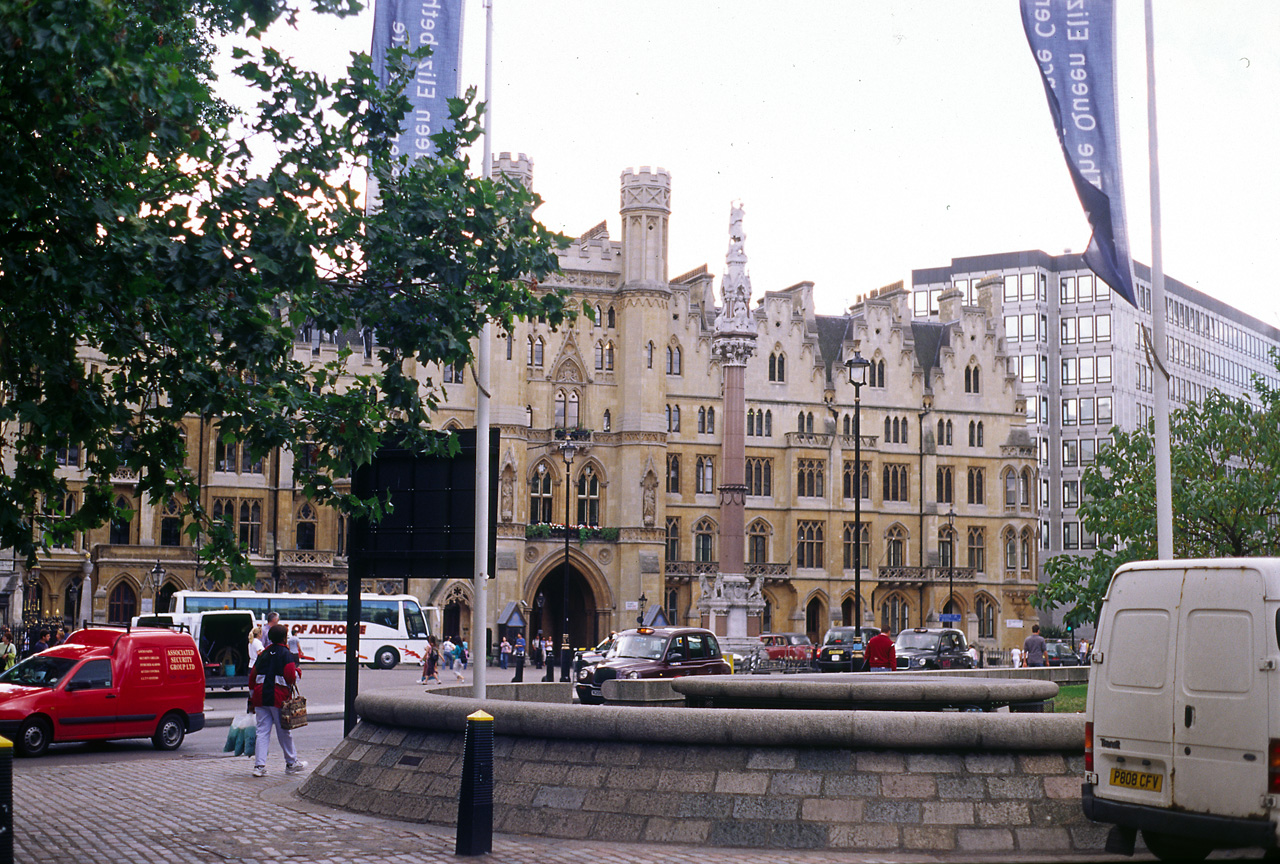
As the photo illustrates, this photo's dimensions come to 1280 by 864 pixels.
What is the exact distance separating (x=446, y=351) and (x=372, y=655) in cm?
4352

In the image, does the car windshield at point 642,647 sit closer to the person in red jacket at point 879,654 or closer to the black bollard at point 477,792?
the person in red jacket at point 879,654

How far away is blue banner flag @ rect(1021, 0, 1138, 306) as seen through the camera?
19688 mm

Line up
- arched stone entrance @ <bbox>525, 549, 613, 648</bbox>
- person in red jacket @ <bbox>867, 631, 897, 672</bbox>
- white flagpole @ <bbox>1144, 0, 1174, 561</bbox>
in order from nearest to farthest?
Result: white flagpole @ <bbox>1144, 0, 1174, 561</bbox> < person in red jacket @ <bbox>867, 631, 897, 672</bbox> < arched stone entrance @ <bbox>525, 549, 613, 648</bbox>

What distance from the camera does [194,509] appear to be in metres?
12.1

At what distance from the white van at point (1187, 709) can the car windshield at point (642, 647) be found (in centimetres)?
1551

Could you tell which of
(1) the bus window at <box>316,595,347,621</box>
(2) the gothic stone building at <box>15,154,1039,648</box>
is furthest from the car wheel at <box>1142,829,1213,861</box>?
(2) the gothic stone building at <box>15,154,1039,648</box>

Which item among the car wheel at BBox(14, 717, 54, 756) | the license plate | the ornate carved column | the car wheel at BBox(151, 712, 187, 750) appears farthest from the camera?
the ornate carved column

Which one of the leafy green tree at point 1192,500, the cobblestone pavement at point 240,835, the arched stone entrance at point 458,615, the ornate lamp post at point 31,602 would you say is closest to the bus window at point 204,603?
the ornate lamp post at point 31,602

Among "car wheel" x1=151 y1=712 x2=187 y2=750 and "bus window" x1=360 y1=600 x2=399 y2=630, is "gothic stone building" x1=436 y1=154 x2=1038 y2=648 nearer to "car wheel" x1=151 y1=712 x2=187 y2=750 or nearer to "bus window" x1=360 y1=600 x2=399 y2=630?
"bus window" x1=360 y1=600 x2=399 y2=630

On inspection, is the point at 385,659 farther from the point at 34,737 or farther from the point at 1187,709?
the point at 1187,709

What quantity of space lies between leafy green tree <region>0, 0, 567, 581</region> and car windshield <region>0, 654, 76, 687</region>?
8.49 m

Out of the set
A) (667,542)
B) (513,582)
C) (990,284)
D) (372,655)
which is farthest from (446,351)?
(990,284)

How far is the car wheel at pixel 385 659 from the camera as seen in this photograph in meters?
53.7

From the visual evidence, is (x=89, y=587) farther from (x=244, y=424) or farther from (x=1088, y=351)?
(x=1088, y=351)
